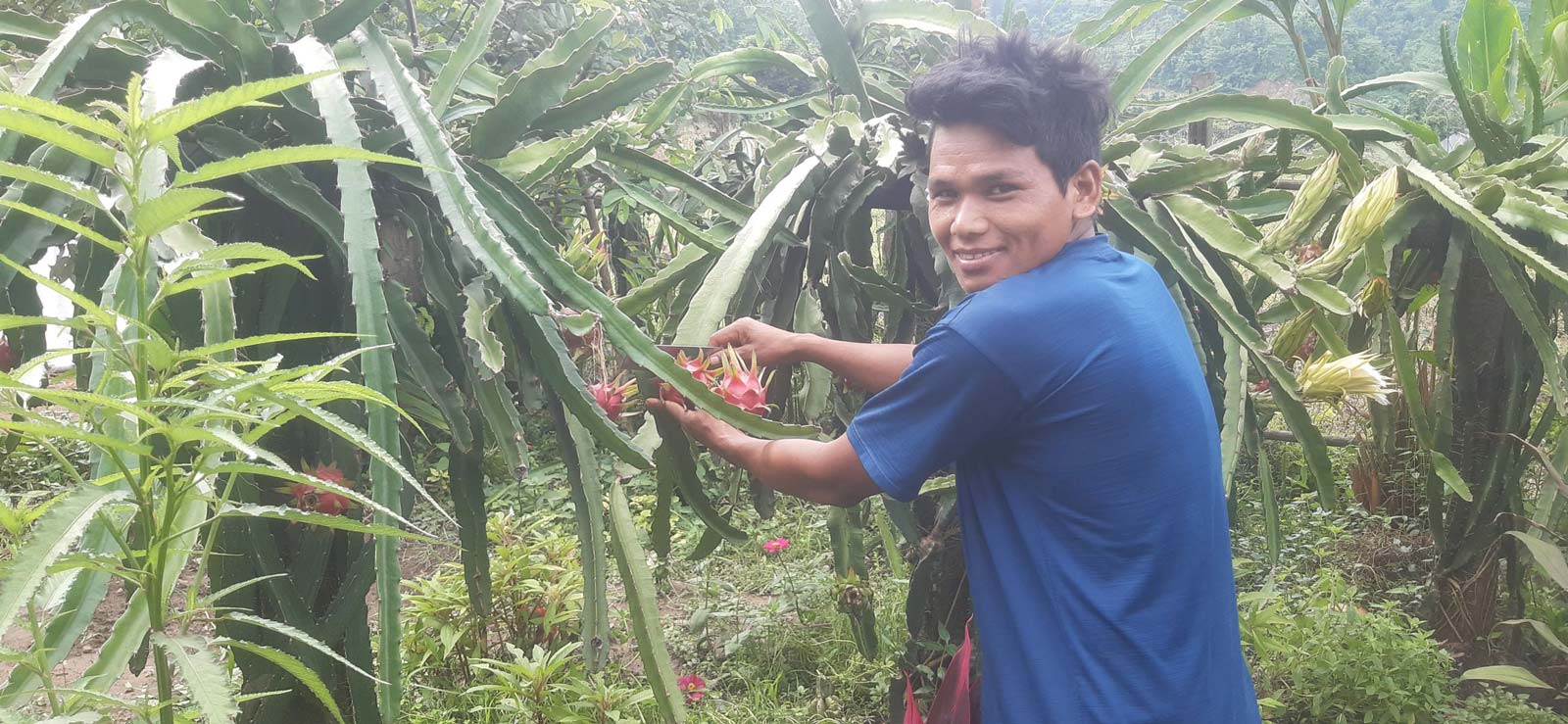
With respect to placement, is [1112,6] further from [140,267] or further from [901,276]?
[140,267]

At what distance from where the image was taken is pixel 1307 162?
168 cm

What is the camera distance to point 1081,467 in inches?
37.5

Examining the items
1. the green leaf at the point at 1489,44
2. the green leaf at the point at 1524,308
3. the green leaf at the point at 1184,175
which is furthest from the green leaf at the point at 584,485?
the green leaf at the point at 1489,44

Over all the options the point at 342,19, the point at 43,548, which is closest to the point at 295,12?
the point at 342,19

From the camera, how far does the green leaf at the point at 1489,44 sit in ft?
5.67

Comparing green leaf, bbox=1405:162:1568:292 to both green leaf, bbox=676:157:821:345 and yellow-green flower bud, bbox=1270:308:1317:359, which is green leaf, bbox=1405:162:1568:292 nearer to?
yellow-green flower bud, bbox=1270:308:1317:359

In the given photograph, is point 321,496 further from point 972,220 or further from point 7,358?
point 972,220

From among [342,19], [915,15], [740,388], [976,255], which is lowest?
[740,388]

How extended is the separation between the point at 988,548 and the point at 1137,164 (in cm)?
58

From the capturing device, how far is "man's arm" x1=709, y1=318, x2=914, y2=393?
118cm

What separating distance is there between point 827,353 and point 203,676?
777mm

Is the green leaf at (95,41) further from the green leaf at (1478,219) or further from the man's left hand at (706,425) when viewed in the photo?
the green leaf at (1478,219)

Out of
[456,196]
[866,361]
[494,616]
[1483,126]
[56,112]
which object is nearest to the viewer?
[56,112]

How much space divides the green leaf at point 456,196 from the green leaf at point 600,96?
0.74 ft
